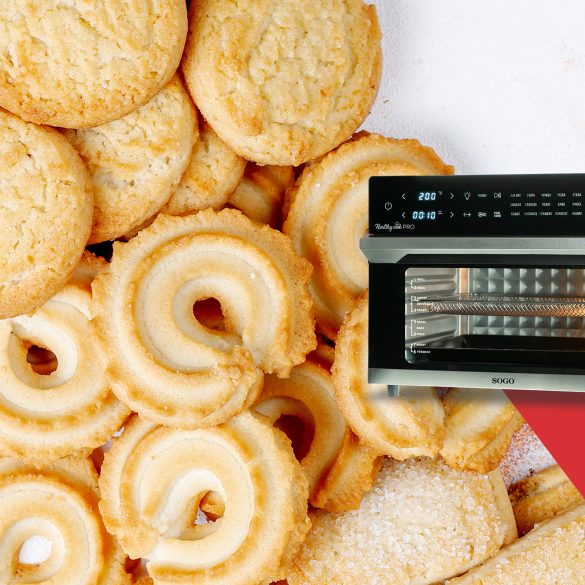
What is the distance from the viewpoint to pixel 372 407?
1.34m

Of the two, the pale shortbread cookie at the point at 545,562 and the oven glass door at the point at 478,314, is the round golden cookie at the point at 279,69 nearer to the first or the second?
the oven glass door at the point at 478,314

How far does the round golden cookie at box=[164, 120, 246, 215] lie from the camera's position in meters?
1.38

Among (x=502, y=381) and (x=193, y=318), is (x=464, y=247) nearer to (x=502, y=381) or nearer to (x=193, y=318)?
(x=502, y=381)

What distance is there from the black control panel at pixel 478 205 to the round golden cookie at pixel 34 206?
1.72ft

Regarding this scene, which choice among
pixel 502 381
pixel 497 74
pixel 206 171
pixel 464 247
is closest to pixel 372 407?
pixel 502 381

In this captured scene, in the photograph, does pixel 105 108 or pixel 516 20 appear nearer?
pixel 105 108

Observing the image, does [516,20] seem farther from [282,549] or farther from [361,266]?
[282,549]

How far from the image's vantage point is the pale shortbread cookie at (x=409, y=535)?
4.76 ft

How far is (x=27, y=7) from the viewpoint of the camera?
1113mm

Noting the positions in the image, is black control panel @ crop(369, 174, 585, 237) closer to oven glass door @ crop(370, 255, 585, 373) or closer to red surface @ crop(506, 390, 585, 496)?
oven glass door @ crop(370, 255, 585, 373)

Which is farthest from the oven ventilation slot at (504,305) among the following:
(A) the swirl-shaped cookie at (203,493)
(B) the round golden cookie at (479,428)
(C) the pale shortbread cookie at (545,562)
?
(C) the pale shortbread cookie at (545,562)

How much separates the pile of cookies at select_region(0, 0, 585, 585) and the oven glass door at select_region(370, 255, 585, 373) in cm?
23

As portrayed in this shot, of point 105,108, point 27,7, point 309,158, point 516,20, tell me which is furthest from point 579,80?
point 27,7

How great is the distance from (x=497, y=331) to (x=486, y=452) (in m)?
0.41
